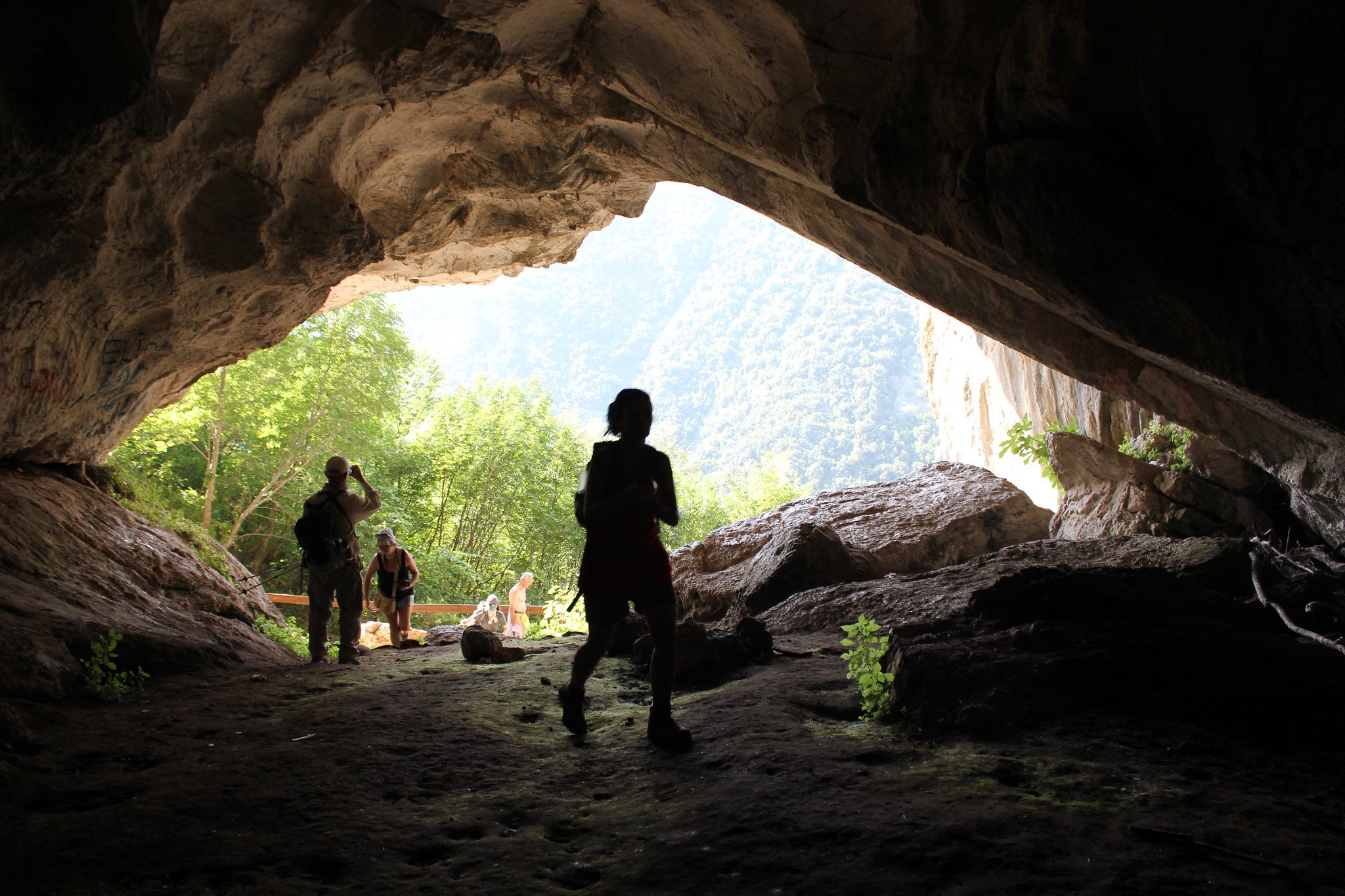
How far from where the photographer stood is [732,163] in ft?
22.1

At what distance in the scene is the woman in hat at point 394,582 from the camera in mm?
8742

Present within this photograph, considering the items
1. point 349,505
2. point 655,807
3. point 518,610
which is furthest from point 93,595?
point 518,610

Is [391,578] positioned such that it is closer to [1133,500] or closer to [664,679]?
[664,679]

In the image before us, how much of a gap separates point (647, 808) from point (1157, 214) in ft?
11.4

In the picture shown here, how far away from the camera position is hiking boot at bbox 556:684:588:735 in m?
3.56

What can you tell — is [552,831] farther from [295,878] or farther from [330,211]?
[330,211]

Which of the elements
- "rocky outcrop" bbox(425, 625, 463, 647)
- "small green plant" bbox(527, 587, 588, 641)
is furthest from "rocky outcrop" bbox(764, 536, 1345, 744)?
"small green plant" bbox(527, 587, 588, 641)

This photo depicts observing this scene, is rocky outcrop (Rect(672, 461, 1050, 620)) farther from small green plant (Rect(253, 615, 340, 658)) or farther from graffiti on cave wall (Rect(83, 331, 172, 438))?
graffiti on cave wall (Rect(83, 331, 172, 438))

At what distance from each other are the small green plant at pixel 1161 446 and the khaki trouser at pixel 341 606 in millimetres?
7031

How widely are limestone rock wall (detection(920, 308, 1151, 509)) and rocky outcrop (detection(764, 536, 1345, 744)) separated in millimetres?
3615

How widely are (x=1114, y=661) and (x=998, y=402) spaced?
10875mm

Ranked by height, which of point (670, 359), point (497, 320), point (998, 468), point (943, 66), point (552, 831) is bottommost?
point (552, 831)

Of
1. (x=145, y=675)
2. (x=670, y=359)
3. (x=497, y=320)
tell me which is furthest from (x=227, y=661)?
(x=497, y=320)

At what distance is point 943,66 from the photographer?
14.1ft
